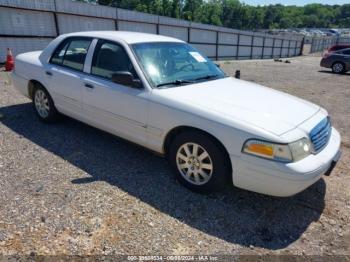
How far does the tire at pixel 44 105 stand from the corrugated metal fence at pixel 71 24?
23.7 ft

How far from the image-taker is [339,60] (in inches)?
659

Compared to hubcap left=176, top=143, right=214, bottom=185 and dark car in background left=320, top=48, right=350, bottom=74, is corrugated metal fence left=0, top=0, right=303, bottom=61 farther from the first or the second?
hubcap left=176, top=143, right=214, bottom=185

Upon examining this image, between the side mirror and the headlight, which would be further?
the side mirror

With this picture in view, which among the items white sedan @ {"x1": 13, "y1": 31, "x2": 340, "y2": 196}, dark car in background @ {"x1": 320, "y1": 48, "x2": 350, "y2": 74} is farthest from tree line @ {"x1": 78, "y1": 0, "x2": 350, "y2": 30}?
white sedan @ {"x1": 13, "y1": 31, "x2": 340, "y2": 196}

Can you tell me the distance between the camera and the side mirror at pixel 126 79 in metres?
3.39

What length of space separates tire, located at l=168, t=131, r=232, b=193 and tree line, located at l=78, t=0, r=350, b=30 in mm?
55736

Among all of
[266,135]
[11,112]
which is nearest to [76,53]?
[11,112]

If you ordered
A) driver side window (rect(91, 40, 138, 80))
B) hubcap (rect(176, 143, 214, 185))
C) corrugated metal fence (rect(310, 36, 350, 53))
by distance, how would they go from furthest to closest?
corrugated metal fence (rect(310, 36, 350, 53)) → driver side window (rect(91, 40, 138, 80)) → hubcap (rect(176, 143, 214, 185))

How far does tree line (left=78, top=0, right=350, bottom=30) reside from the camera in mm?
71188

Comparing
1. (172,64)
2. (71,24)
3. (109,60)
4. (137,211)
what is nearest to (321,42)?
(71,24)

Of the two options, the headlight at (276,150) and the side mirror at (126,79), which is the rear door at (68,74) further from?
the headlight at (276,150)

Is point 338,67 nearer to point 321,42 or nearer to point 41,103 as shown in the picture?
point 41,103

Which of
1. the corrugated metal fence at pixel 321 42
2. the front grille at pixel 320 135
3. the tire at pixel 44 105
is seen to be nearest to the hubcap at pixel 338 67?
the front grille at pixel 320 135

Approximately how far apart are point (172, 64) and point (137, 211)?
1943 millimetres
